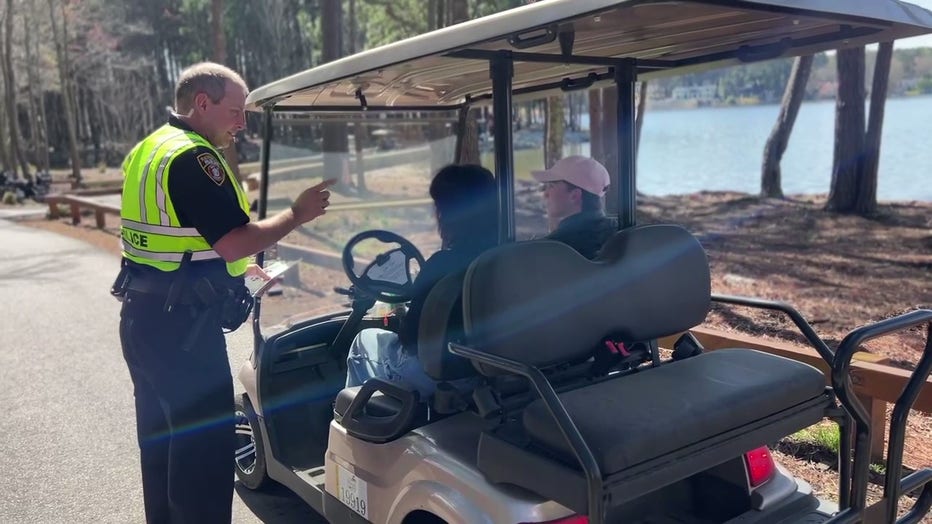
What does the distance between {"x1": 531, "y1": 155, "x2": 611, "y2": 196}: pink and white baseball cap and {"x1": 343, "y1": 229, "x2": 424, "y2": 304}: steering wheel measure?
2.18 ft

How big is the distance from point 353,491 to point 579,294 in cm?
114

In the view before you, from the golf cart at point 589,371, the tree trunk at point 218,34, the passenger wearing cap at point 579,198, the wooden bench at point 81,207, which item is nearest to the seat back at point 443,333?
the golf cart at point 589,371

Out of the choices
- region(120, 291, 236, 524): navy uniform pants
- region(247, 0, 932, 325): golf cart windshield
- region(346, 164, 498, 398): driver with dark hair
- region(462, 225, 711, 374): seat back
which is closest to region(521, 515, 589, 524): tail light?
region(462, 225, 711, 374): seat back

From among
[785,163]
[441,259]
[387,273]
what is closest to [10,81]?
[387,273]

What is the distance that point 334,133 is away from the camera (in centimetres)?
1025

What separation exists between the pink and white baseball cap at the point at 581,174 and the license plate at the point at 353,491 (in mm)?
1385

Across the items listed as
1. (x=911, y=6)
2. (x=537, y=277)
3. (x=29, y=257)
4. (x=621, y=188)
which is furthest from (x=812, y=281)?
(x=29, y=257)

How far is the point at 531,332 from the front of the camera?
2.19m

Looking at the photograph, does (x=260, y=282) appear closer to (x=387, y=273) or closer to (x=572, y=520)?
(x=387, y=273)

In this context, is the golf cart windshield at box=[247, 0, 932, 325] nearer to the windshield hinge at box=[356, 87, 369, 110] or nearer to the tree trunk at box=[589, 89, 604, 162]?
the windshield hinge at box=[356, 87, 369, 110]

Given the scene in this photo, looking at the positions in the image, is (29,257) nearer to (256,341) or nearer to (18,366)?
(18,366)

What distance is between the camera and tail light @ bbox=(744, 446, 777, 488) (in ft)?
8.20

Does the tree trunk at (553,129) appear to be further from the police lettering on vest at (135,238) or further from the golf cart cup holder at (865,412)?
the golf cart cup holder at (865,412)

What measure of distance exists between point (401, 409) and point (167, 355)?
0.86 m
